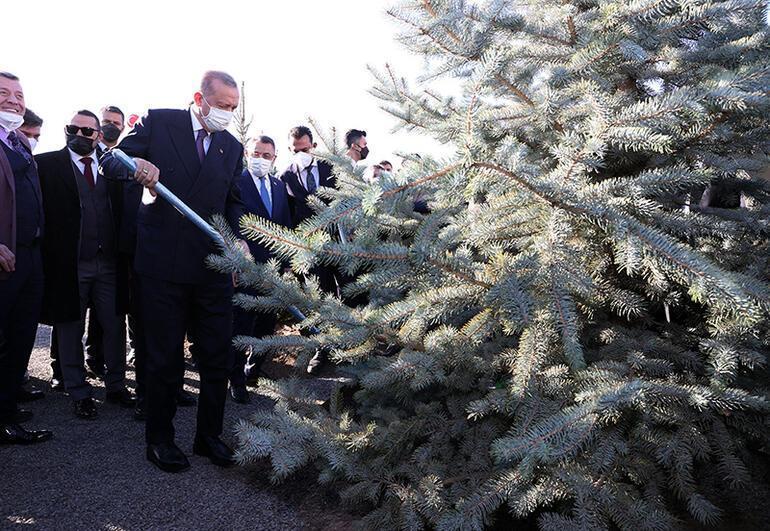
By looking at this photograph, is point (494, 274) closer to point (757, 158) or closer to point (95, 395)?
point (757, 158)

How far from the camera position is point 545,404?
7.25 feet

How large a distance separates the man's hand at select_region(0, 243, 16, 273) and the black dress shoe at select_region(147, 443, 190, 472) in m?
1.36

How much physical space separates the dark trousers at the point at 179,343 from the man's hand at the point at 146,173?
552 millimetres

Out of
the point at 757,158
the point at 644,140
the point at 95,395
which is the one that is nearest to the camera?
the point at 644,140

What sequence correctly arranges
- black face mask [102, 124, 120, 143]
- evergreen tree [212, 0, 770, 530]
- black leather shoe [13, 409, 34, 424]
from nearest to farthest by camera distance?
1. evergreen tree [212, 0, 770, 530]
2. black leather shoe [13, 409, 34, 424]
3. black face mask [102, 124, 120, 143]

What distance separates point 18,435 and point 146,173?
1.93 metres

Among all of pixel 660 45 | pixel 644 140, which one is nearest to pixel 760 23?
pixel 660 45

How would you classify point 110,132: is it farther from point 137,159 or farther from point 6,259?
point 137,159

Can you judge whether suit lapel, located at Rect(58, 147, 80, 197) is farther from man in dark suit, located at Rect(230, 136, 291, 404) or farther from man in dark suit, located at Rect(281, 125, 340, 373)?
man in dark suit, located at Rect(281, 125, 340, 373)

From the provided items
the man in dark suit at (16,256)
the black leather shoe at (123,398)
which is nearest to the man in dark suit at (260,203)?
the black leather shoe at (123,398)

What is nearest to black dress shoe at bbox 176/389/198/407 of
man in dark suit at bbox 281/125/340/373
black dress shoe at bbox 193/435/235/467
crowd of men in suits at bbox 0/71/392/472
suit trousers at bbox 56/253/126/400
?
crowd of men in suits at bbox 0/71/392/472

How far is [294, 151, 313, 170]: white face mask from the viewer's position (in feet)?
19.2

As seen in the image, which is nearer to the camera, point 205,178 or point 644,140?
point 644,140

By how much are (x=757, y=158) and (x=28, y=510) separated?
12.3ft
